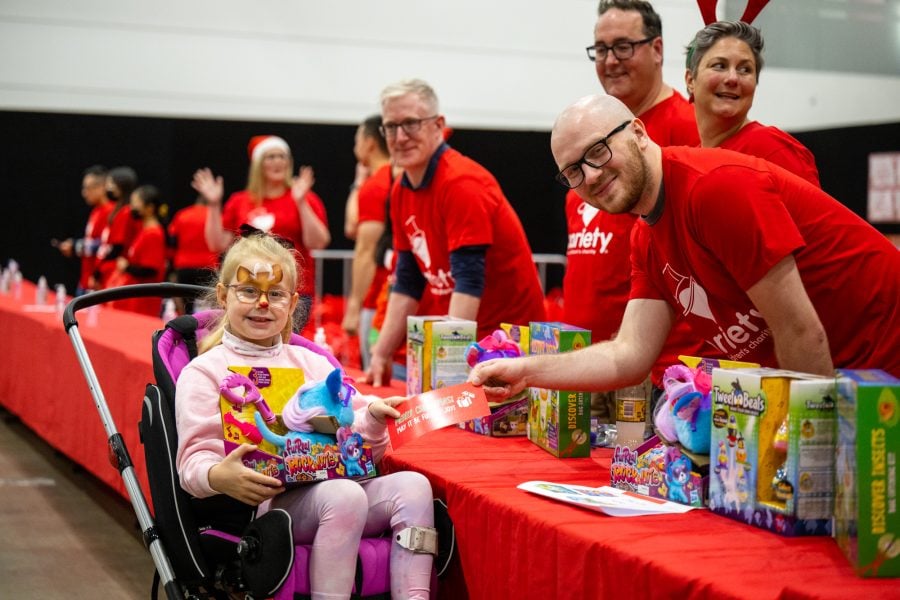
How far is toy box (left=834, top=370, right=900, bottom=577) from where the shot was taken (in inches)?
60.0

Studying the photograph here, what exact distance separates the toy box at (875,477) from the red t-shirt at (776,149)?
3.98ft

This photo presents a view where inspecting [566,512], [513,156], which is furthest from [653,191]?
[513,156]

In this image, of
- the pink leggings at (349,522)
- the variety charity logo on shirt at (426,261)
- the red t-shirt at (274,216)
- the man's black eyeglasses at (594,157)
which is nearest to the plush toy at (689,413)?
the man's black eyeglasses at (594,157)

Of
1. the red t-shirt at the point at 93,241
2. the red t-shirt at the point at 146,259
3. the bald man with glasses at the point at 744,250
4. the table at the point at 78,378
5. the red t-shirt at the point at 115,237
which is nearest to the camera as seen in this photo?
the bald man with glasses at the point at 744,250

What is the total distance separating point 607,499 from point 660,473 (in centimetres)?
12

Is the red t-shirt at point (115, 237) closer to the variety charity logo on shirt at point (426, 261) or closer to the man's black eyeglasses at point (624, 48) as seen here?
the variety charity logo on shirt at point (426, 261)

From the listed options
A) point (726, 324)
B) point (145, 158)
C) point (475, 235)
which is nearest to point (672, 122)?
point (475, 235)

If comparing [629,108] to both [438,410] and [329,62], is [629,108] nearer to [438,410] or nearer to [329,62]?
[438,410]

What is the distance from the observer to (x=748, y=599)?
143 cm

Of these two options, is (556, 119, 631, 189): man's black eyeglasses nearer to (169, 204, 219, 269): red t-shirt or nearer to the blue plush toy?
the blue plush toy

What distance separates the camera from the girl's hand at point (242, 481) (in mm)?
2197

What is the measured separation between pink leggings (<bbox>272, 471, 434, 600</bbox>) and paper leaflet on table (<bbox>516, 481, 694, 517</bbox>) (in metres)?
0.26

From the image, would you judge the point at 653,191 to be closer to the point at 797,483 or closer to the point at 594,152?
the point at 594,152

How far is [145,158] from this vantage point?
10703 millimetres
